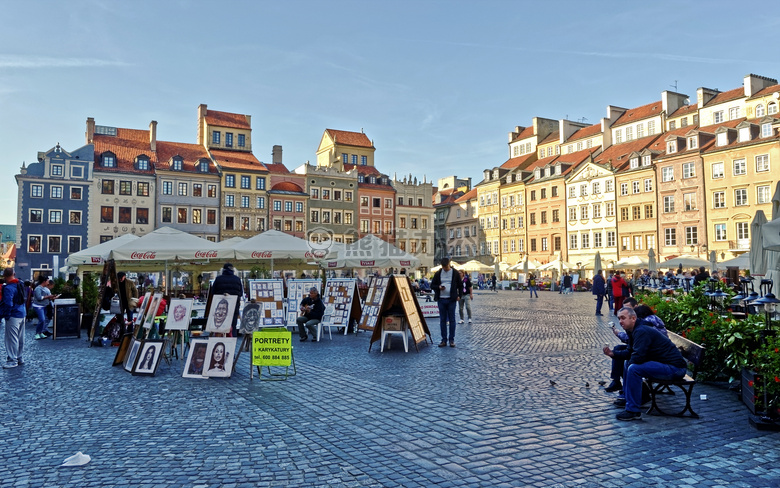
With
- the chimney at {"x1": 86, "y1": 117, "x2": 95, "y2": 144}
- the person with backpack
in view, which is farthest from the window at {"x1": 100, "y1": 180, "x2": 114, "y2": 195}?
the person with backpack

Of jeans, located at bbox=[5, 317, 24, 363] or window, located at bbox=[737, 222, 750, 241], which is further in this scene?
window, located at bbox=[737, 222, 750, 241]

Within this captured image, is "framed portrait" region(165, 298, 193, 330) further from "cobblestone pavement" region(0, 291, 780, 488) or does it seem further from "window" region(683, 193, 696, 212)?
"window" region(683, 193, 696, 212)

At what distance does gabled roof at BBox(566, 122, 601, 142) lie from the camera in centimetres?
6619

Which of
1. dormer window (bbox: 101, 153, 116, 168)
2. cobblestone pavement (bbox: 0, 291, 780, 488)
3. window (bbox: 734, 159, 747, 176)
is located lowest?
cobblestone pavement (bbox: 0, 291, 780, 488)

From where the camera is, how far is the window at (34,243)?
176ft

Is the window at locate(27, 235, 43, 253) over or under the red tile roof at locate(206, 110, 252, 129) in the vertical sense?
under

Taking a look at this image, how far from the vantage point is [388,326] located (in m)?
13.0

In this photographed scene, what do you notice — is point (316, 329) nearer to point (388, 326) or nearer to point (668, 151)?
point (388, 326)

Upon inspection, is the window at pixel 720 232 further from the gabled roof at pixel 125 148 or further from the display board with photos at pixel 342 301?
the gabled roof at pixel 125 148

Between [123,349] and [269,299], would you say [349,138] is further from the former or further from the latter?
[123,349]

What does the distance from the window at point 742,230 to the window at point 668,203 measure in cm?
637

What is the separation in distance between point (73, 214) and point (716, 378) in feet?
190

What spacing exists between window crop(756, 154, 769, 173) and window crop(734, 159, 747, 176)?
3.15 feet

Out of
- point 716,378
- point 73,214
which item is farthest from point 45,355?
point 73,214
